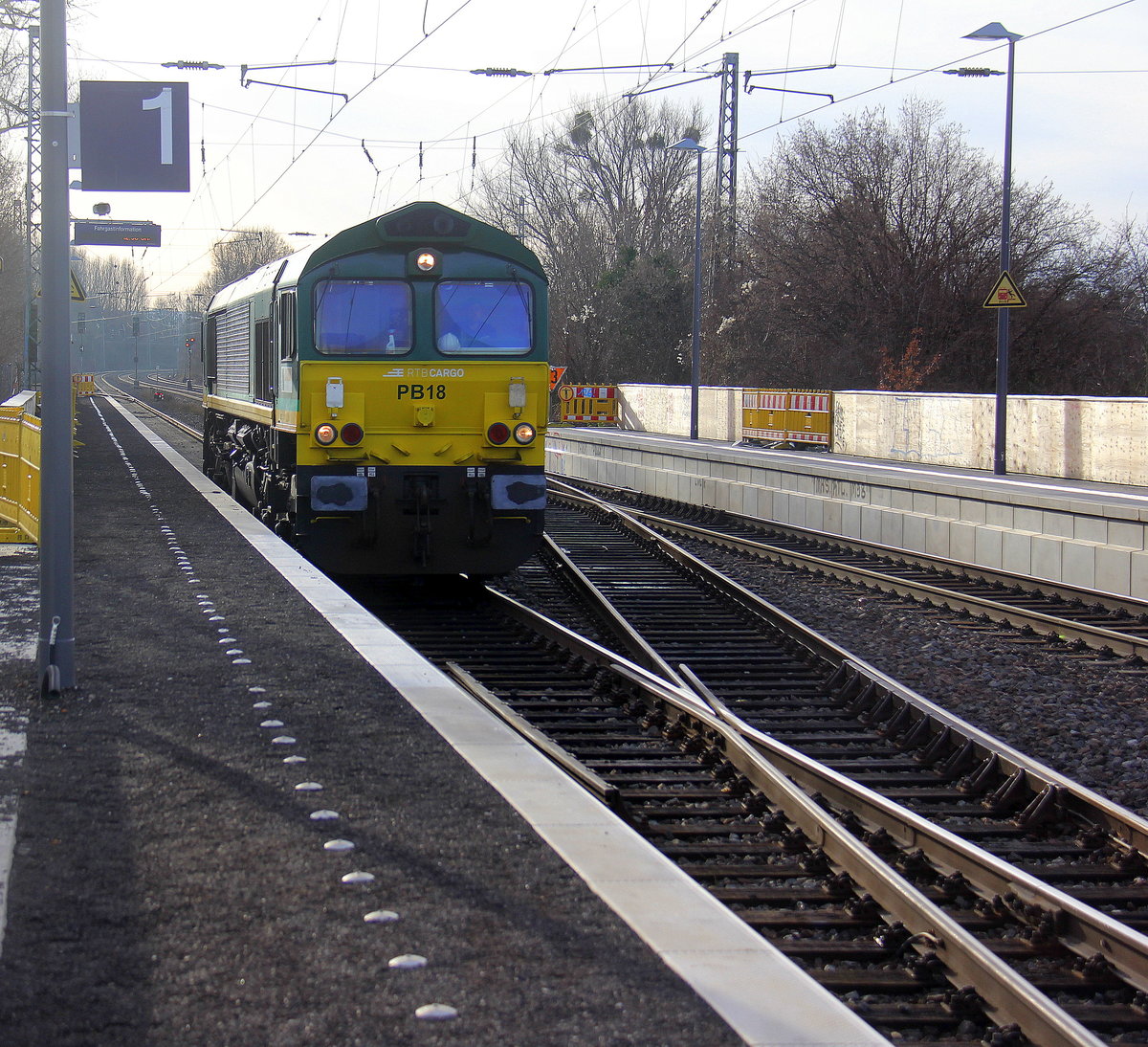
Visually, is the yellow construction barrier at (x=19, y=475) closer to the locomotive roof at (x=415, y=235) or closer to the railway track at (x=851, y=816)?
the locomotive roof at (x=415, y=235)

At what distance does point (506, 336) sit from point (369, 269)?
124cm

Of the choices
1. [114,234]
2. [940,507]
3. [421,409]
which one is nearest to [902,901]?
[421,409]

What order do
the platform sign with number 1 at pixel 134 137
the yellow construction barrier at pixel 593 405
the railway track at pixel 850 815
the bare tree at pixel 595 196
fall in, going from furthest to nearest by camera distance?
the bare tree at pixel 595 196 < the yellow construction barrier at pixel 593 405 < the platform sign with number 1 at pixel 134 137 < the railway track at pixel 850 815

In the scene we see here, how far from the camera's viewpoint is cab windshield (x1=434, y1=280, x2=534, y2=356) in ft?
37.7

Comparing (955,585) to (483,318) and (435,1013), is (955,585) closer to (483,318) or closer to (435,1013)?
(483,318)

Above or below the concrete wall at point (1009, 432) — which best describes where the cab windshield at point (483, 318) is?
above

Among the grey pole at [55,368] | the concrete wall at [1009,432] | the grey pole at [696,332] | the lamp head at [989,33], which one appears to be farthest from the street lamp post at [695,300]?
the grey pole at [55,368]

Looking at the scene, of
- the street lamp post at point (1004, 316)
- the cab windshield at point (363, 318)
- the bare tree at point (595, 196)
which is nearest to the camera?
the cab windshield at point (363, 318)

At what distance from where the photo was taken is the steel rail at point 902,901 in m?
3.80

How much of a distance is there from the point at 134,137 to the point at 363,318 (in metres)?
3.88

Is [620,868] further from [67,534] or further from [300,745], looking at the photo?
[67,534]

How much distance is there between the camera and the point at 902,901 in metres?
4.71

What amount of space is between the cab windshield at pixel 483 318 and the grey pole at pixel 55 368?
17.0 ft

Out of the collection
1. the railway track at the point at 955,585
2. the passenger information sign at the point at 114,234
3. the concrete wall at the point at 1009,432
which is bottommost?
the railway track at the point at 955,585
